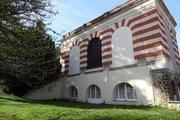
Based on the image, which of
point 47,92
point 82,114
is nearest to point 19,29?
point 82,114

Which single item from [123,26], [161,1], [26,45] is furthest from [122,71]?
[26,45]

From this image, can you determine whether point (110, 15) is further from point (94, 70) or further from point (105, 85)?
point (105, 85)

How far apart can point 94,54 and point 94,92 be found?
381cm

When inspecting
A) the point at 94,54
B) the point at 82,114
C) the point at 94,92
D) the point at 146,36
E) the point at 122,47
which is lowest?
the point at 82,114

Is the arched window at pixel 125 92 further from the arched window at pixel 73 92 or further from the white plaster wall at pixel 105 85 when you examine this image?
the arched window at pixel 73 92

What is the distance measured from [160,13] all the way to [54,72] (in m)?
12.5

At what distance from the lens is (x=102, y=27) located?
18.6 meters

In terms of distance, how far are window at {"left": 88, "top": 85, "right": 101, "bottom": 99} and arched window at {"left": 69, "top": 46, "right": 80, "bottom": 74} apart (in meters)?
2.88

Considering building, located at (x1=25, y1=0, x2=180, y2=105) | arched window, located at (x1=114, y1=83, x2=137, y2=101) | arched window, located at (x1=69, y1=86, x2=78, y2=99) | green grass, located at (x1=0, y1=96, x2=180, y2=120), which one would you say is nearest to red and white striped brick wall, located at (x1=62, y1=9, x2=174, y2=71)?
building, located at (x1=25, y1=0, x2=180, y2=105)

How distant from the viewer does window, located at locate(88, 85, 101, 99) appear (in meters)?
17.9

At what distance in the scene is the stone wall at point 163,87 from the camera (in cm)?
1272

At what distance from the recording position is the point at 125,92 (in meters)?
15.5

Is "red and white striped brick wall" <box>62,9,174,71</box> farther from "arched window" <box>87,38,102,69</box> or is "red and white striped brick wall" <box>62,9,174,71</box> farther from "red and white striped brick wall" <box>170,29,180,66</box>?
"red and white striped brick wall" <box>170,29,180,66</box>

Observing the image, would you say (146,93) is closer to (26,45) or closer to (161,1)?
(161,1)
